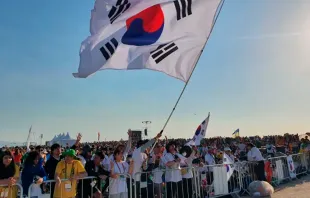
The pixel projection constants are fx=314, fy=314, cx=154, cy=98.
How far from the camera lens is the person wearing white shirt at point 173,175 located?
867cm

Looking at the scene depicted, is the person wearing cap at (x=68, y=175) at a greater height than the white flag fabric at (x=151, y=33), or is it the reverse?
the white flag fabric at (x=151, y=33)

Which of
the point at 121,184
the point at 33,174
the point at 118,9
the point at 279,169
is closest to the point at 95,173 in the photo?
→ the point at 121,184

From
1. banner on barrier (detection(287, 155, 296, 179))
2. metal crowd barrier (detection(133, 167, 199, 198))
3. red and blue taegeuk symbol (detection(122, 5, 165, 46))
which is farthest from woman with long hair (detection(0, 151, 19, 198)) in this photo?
banner on barrier (detection(287, 155, 296, 179))

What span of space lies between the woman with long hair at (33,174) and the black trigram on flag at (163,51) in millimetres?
3317

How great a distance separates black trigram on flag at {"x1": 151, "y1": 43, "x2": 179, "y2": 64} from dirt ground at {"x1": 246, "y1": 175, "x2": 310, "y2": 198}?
6681 millimetres

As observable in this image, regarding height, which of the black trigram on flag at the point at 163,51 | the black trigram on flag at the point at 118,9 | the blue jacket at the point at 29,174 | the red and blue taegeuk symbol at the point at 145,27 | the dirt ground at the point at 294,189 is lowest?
the dirt ground at the point at 294,189

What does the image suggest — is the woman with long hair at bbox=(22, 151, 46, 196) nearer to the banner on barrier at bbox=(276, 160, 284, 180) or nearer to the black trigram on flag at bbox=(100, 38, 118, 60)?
the black trigram on flag at bbox=(100, 38, 118, 60)

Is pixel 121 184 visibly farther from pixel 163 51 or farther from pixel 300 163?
pixel 300 163

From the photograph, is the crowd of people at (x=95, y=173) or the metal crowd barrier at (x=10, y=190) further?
the crowd of people at (x=95, y=173)

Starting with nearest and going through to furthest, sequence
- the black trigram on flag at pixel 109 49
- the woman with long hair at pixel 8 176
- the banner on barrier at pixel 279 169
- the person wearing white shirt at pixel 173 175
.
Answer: the woman with long hair at pixel 8 176 → the black trigram on flag at pixel 109 49 → the person wearing white shirt at pixel 173 175 → the banner on barrier at pixel 279 169

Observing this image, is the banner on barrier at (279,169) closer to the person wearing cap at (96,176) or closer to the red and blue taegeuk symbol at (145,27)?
the person wearing cap at (96,176)

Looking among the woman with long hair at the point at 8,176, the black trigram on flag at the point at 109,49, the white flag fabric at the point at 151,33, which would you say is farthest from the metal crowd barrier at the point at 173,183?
the black trigram on flag at the point at 109,49

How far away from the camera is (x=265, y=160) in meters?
12.7

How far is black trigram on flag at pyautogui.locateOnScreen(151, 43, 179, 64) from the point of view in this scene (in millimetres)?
7137
